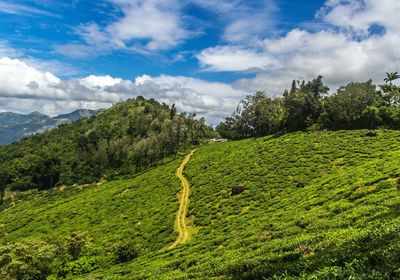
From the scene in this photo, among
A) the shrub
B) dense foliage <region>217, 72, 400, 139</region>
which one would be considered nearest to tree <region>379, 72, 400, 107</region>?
dense foliage <region>217, 72, 400, 139</region>

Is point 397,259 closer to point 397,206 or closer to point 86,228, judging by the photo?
point 397,206

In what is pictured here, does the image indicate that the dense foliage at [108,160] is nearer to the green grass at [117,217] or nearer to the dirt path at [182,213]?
the green grass at [117,217]

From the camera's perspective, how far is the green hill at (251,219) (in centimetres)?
1764

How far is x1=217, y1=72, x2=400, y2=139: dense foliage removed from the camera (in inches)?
4072

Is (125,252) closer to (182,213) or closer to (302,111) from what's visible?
(182,213)

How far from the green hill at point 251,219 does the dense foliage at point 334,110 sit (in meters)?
14.2

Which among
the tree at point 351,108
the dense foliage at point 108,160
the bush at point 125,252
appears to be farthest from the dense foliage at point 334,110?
the bush at point 125,252

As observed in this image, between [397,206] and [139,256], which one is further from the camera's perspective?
[139,256]

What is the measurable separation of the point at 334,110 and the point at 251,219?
77154 mm

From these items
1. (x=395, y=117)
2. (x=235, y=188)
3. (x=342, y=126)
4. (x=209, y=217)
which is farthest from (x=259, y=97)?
(x=209, y=217)

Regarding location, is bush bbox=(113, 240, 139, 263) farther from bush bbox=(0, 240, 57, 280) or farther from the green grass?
bush bbox=(0, 240, 57, 280)

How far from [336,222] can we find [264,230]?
30.6 ft

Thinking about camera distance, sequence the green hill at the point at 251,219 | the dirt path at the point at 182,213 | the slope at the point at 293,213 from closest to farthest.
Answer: the slope at the point at 293,213, the green hill at the point at 251,219, the dirt path at the point at 182,213

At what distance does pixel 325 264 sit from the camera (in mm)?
14430
